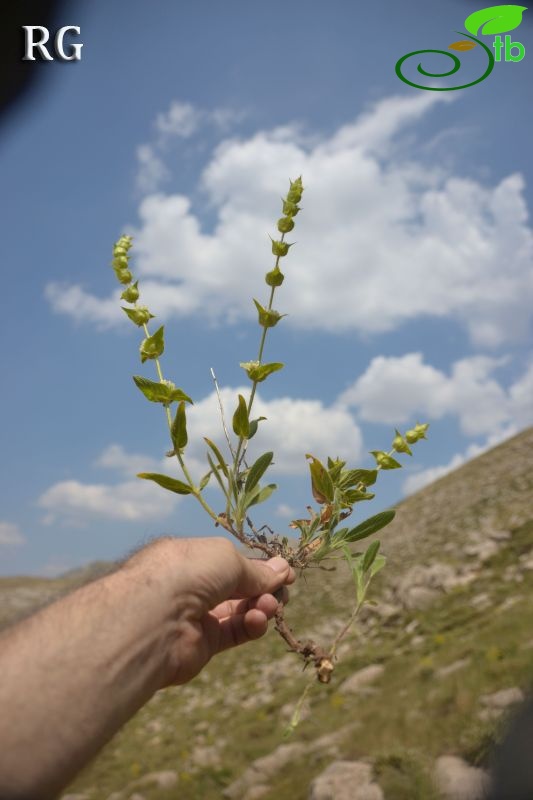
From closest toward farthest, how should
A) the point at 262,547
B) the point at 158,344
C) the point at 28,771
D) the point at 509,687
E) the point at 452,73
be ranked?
the point at 28,771 → the point at 158,344 → the point at 262,547 → the point at 452,73 → the point at 509,687

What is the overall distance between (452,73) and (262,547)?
11.8 feet

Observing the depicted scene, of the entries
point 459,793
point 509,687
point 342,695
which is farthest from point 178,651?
point 342,695

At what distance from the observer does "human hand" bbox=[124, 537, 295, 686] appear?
2.12m

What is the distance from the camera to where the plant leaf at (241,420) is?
75.2 inches

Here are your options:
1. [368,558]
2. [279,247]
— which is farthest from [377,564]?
[279,247]

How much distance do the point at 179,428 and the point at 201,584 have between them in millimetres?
592

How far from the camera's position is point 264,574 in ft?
7.49

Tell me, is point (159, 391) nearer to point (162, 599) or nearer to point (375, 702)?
point (162, 599)

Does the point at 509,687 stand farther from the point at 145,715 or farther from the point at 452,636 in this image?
the point at 145,715

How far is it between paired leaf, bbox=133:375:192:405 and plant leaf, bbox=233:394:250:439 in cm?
14

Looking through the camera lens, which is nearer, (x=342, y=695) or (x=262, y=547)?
(x=262, y=547)

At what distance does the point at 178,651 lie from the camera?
2.23 meters

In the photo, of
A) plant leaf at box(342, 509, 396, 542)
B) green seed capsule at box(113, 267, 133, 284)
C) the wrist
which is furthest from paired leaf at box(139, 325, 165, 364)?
plant leaf at box(342, 509, 396, 542)

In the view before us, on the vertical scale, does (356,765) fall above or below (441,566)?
below
